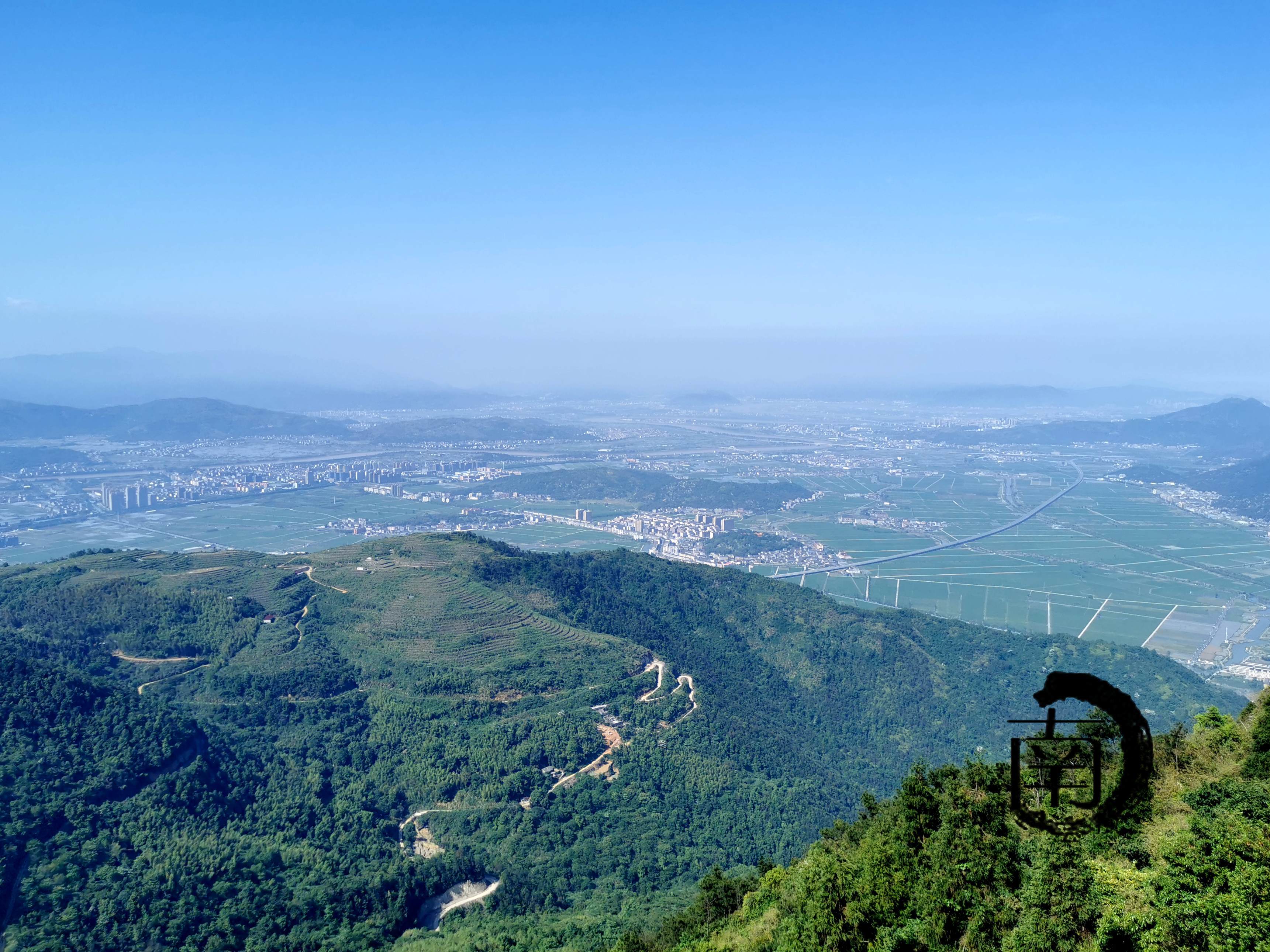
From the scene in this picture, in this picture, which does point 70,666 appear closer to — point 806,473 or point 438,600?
point 438,600

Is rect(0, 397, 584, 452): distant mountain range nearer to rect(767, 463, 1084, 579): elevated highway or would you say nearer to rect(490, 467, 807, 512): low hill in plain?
rect(490, 467, 807, 512): low hill in plain

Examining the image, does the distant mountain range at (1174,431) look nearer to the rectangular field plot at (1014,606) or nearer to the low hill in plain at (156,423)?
the rectangular field plot at (1014,606)

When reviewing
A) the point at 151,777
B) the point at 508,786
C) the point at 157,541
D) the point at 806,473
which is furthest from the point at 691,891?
the point at 806,473

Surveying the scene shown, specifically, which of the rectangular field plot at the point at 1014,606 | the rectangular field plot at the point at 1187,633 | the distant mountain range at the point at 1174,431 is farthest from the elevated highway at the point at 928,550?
the distant mountain range at the point at 1174,431

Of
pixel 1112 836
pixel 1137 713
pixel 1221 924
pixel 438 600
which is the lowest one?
Answer: pixel 438 600
